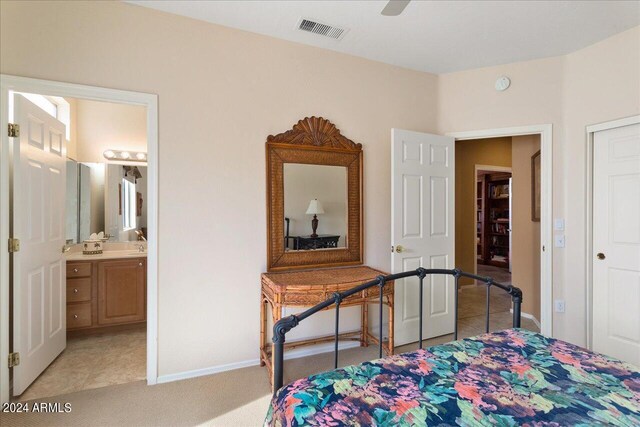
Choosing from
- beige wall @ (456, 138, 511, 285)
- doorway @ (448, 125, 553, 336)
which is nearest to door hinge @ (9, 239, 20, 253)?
doorway @ (448, 125, 553, 336)

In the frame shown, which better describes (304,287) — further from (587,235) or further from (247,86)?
(587,235)

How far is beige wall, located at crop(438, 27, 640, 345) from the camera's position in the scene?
2.67 m

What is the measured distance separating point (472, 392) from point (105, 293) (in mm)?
3563

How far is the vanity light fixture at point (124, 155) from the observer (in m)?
3.72

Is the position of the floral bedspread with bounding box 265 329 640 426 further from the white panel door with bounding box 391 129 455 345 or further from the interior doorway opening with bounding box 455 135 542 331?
the interior doorway opening with bounding box 455 135 542 331

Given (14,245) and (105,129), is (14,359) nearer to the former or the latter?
(14,245)

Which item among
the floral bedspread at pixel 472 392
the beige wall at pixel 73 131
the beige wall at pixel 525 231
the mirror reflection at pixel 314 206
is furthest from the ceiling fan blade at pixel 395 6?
the beige wall at pixel 73 131

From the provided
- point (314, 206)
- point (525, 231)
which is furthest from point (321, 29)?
point (525, 231)

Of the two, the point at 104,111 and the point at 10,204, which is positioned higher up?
the point at 104,111

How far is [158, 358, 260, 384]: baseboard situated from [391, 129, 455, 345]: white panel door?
4.65 ft

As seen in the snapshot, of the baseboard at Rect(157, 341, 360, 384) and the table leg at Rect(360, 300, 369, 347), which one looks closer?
the baseboard at Rect(157, 341, 360, 384)

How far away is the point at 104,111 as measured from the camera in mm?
3711

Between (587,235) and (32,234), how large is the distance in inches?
183

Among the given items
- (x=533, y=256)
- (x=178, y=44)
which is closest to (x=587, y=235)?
(x=533, y=256)
